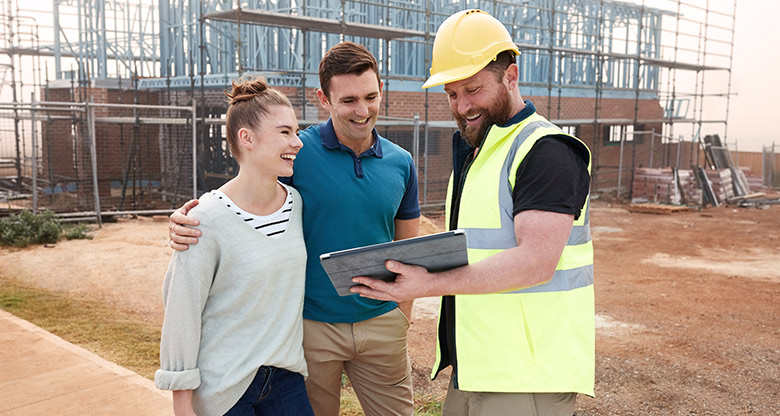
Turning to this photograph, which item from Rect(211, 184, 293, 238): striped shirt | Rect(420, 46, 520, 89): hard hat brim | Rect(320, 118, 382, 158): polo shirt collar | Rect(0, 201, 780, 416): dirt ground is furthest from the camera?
Rect(0, 201, 780, 416): dirt ground

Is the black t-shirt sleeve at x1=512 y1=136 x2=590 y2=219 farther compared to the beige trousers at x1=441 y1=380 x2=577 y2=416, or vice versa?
the beige trousers at x1=441 y1=380 x2=577 y2=416

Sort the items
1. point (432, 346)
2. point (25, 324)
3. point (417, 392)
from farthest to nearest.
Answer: point (432, 346), point (25, 324), point (417, 392)

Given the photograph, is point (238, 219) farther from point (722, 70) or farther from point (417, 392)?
point (722, 70)

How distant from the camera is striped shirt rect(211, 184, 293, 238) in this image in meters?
2.25

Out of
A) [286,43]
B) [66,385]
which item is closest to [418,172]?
[286,43]

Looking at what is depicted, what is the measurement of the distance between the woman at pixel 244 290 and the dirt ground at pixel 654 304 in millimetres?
2979

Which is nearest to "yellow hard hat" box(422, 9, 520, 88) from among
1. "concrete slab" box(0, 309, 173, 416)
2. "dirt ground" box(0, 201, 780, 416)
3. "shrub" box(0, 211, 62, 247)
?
"concrete slab" box(0, 309, 173, 416)

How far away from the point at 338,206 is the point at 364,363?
2.37 ft

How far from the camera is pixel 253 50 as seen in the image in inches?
671

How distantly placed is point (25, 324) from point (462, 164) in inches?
194

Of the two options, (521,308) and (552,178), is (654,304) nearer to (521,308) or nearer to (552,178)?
(521,308)

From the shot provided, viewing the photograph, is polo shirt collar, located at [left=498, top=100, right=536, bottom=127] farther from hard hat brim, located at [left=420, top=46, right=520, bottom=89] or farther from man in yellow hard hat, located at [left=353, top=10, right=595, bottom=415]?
hard hat brim, located at [left=420, top=46, right=520, bottom=89]

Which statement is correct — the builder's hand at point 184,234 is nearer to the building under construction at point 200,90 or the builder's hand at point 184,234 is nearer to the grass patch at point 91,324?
the grass patch at point 91,324

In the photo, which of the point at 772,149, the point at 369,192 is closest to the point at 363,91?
the point at 369,192
